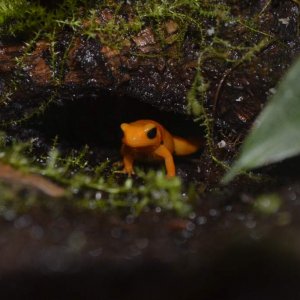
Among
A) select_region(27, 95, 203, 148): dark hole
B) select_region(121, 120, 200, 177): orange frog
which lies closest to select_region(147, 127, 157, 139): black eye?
select_region(121, 120, 200, 177): orange frog

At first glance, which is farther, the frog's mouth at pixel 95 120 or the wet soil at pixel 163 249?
the frog's mouth at pixel 95 120

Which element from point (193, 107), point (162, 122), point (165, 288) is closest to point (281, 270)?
point (165, 288)

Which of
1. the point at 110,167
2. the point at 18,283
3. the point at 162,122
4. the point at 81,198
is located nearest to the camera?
the point at 18,283

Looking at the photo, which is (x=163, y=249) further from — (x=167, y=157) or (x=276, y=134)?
(x=167, y=157)

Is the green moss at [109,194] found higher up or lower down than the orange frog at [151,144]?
higher up

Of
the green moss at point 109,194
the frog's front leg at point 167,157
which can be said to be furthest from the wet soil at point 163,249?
the frog's front leg at point 167,157

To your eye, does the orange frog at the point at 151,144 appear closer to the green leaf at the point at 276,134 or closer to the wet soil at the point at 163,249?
the wet soil at the point at 163,249

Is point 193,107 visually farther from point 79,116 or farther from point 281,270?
point 281,270
